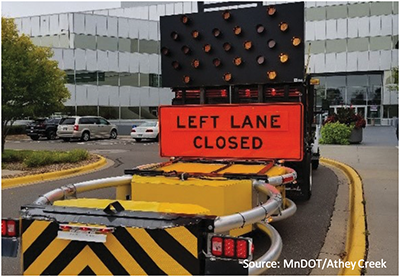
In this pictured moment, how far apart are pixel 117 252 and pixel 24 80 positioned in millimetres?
11733

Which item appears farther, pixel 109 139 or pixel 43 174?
pixel 109 139

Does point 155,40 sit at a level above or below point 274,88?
above

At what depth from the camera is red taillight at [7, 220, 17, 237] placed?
3.32 metres

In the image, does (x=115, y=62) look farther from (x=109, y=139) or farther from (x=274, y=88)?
(x=274, y=88)

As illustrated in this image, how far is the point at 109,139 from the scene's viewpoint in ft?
97.6

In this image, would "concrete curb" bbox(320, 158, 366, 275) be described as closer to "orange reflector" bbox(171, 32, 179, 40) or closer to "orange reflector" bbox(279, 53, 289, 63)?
"orange reflector" bbox(279, 53, 289, 63)

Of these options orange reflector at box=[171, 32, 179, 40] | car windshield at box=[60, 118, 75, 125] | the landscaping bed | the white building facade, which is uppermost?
the white building facade

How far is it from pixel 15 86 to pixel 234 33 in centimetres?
940

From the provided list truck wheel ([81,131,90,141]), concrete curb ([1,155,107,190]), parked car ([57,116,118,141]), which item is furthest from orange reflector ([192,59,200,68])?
truck wheel ([81,131,90,141])

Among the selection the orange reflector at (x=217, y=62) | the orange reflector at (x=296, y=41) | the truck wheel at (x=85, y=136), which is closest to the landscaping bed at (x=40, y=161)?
the orange reflector at (x=217, y=62)

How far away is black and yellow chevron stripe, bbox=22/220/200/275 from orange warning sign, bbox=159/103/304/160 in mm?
3111

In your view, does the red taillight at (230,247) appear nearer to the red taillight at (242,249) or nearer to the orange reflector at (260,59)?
the red taillight at (242,249)

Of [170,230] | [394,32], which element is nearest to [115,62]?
[394,32]

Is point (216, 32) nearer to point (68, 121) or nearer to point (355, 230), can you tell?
point (355, 230)
